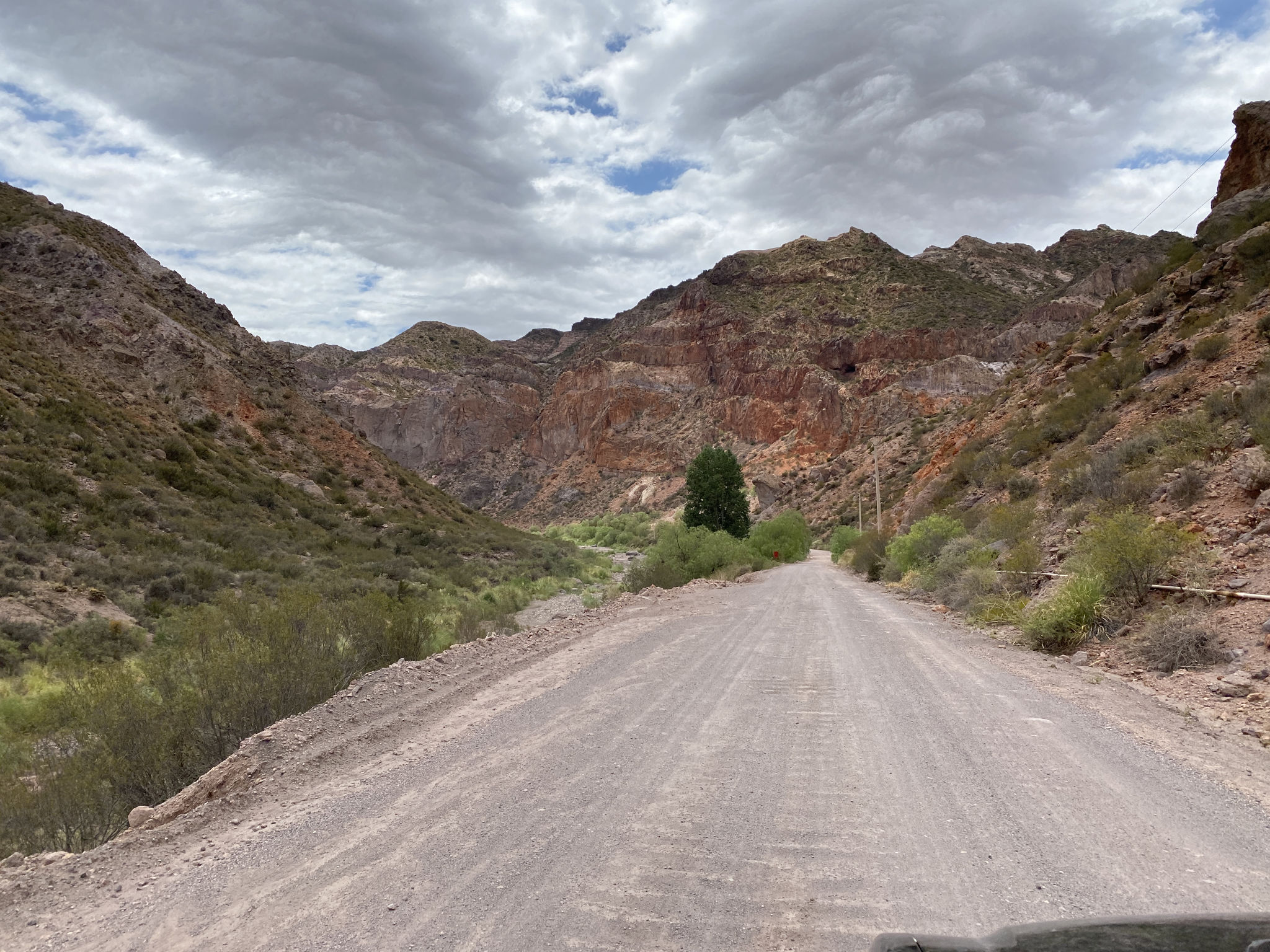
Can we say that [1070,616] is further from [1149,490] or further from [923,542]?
[923,542]

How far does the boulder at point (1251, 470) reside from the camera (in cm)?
936

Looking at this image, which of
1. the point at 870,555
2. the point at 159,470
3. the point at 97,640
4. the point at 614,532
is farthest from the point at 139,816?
the point at 614,532

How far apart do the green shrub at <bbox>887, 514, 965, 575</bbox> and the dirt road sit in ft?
49.1

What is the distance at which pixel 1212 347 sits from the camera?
49.9 ft

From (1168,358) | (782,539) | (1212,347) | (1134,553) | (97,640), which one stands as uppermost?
(1168,358)

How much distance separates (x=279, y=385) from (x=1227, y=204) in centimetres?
4688

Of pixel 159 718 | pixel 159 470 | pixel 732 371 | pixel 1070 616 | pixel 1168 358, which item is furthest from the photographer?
pixel 732 371

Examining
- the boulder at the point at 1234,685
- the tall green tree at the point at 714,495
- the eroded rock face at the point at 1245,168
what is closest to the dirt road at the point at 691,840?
the boulder at the point at 1234,685

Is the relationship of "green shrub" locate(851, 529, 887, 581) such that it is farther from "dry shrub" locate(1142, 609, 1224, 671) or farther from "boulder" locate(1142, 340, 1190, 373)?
"dry shrub" locate(1142, 609, 1224, 671)

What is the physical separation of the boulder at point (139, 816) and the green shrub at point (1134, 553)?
34.2 feet

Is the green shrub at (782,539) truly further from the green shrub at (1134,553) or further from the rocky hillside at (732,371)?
the green shrub at (1134,553)

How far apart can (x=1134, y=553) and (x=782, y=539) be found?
39.0 meters

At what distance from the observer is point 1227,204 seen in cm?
2311

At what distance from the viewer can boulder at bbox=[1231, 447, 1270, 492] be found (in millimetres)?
9359
